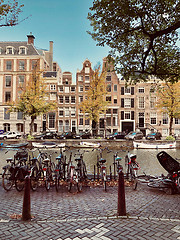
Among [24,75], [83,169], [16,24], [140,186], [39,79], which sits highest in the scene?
[24,75]

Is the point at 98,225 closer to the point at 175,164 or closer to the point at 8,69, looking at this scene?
the point at 175,164

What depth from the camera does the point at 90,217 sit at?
14.4 feet

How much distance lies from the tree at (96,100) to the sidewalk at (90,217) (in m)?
27.5

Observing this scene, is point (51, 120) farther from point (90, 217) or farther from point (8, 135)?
point (90, 217)

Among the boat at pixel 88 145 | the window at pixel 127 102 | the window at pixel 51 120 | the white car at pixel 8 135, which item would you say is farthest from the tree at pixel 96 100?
the white car at pixel 8 135

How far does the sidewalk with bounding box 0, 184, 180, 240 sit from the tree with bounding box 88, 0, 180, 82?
4823 mm

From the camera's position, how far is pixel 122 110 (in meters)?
45.3

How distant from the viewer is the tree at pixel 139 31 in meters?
6.59

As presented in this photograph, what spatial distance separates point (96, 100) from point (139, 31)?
26.3 m

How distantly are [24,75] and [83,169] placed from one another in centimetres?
4194

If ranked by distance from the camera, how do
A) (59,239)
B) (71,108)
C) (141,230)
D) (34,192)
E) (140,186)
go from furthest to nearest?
(71,108), (140,186), (34,192), (141,230), (59,239)

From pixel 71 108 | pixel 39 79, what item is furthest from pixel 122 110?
pixel 39 79

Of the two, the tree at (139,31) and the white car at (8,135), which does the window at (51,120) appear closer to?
the white car at (8,135)

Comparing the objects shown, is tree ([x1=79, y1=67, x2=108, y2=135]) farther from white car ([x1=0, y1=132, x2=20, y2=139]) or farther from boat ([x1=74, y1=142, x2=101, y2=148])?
white car ([x1=0, y1=132, x2=20, y2=139])
